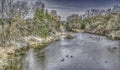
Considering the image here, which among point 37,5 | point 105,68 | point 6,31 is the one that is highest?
point 37,5

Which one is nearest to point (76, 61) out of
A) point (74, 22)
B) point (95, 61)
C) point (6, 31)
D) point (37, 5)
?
point (95, 61)

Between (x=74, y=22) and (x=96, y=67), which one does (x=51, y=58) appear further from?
(x=74, y=22)

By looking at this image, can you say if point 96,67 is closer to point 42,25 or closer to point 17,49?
point 17,49

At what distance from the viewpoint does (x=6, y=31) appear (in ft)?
188

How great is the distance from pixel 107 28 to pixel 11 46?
206 ft

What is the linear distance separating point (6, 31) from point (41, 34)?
21.0 m

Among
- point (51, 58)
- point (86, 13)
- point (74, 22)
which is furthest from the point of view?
point (86, 13)

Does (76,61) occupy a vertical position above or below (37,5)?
below

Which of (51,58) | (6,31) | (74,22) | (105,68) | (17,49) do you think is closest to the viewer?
(105,68)

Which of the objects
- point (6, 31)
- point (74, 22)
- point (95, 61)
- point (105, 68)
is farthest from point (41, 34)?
point (74, 22)

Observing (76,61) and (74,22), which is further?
(74,22)

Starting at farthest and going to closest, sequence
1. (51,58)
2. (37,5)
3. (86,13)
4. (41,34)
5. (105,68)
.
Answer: (86,13) → (37,5) → (41,34) → (51,58) → (105,68)

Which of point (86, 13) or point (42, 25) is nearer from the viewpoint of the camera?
point (42, 25)

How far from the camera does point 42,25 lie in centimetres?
7888
